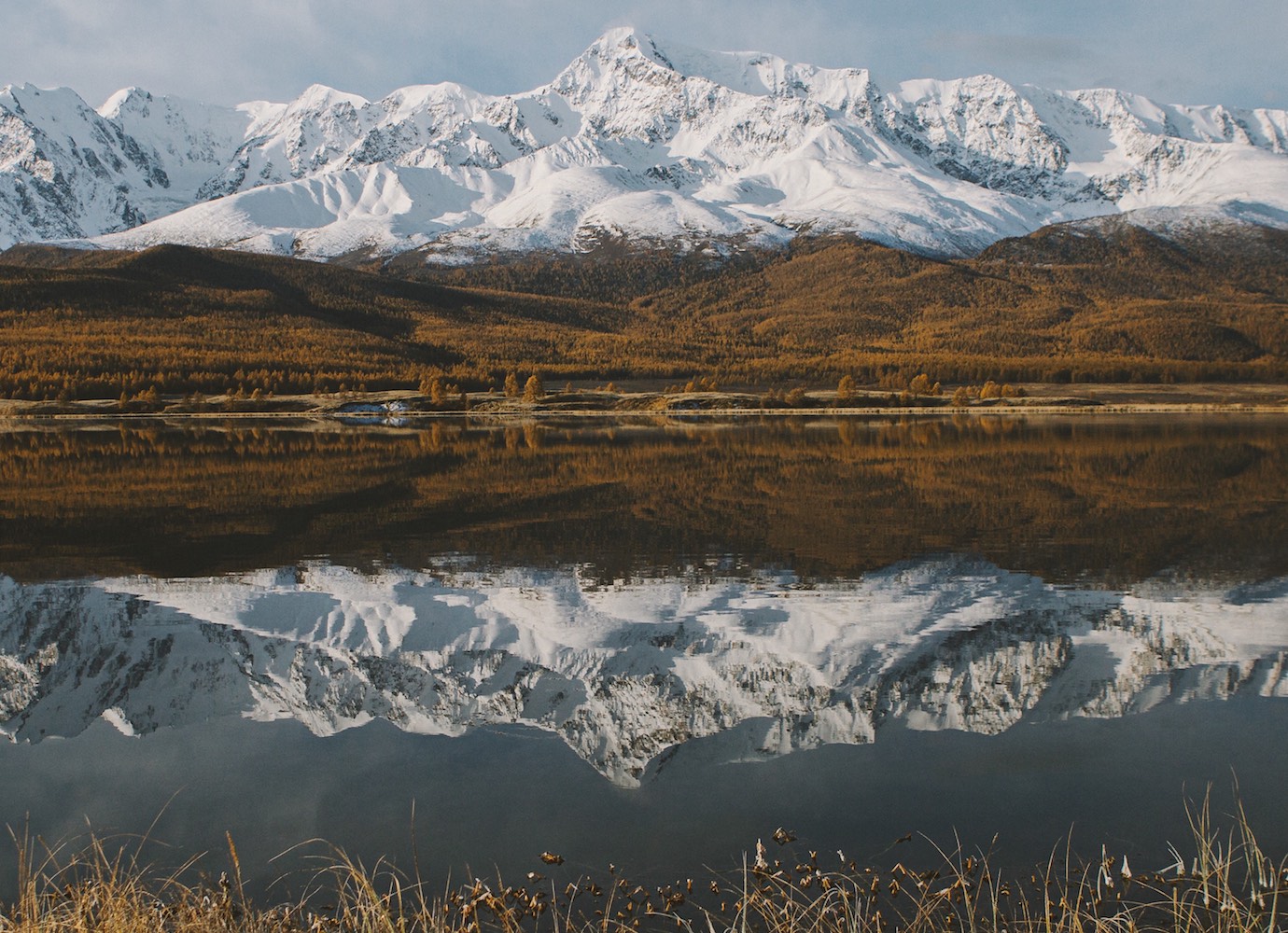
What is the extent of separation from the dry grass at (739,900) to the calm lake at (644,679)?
0.40 metres

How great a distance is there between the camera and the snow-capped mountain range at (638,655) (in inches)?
464

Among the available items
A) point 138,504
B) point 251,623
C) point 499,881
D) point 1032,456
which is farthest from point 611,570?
point 1032,456

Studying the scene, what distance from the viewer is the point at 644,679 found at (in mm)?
13039

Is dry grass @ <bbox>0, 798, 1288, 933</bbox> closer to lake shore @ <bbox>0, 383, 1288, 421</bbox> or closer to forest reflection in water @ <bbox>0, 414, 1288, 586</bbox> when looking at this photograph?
forest reflection in water @ <bbox>0, 414, 1288, 586</bbox>

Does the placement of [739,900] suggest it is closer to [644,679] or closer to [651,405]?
[644,679]

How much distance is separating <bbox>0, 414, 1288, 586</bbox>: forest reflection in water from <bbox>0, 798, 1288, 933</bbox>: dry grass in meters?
11.9

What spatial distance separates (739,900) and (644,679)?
5274 millimetres

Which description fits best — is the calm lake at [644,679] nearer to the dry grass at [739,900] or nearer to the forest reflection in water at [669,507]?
the forest reflection in water at [669,507]

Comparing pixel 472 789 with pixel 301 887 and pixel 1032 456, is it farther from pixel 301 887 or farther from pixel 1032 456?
pixel 1032 456

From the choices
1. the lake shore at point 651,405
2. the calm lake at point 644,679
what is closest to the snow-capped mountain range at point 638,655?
the calm lake at point 644,679

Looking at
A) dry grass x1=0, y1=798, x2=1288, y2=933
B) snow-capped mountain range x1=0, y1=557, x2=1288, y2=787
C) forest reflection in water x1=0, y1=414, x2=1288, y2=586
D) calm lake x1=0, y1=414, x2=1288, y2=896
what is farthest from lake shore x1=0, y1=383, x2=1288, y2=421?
dry grass x1=0, y1=798, x2=1288, y2=933

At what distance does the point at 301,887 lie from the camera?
8.20 m

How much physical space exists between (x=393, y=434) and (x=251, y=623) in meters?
62.8

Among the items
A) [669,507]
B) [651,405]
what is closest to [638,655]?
[669,507]
